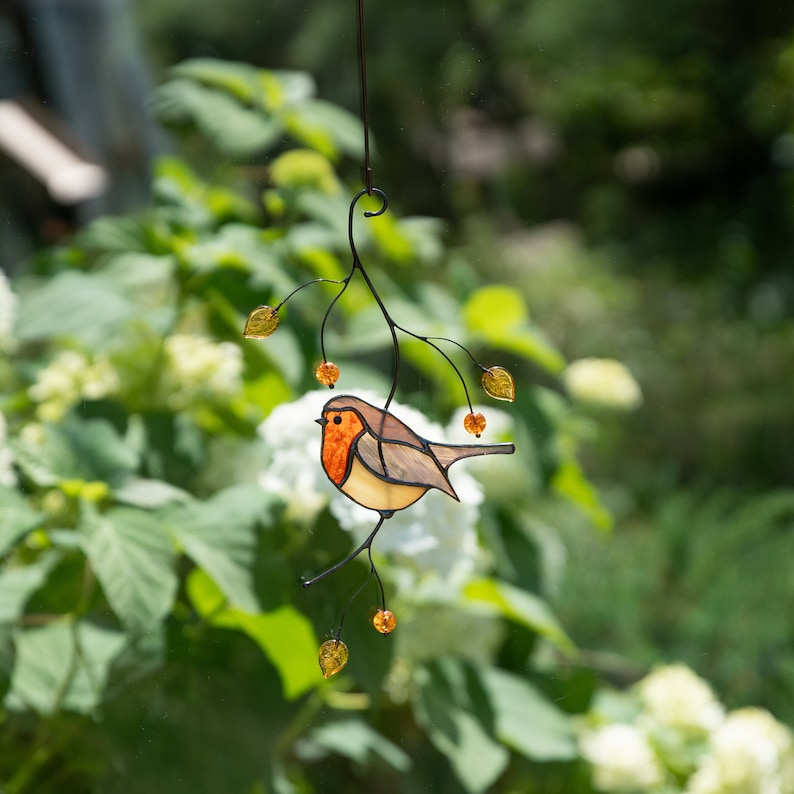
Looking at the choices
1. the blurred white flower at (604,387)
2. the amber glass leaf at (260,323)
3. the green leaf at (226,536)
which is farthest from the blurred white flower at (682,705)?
the amber glass leaf at (260,323)

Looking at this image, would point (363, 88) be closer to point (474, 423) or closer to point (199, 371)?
point (474, 423)

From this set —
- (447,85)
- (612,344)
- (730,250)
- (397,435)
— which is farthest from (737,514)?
(730,250)

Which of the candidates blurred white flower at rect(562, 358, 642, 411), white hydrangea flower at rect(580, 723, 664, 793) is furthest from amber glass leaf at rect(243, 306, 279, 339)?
blurred white flower at rect(562, 358, 642, 411)

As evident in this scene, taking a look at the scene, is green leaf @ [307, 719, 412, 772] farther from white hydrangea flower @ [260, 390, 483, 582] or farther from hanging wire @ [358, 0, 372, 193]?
hanging wire @ [358, 0, 372, 193]

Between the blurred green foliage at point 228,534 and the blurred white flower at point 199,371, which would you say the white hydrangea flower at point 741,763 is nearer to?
the blurred green foliage at point 228,534

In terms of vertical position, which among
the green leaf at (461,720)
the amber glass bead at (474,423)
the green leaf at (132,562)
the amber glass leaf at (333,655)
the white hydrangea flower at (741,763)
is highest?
the amber glass bead at (474,423)
